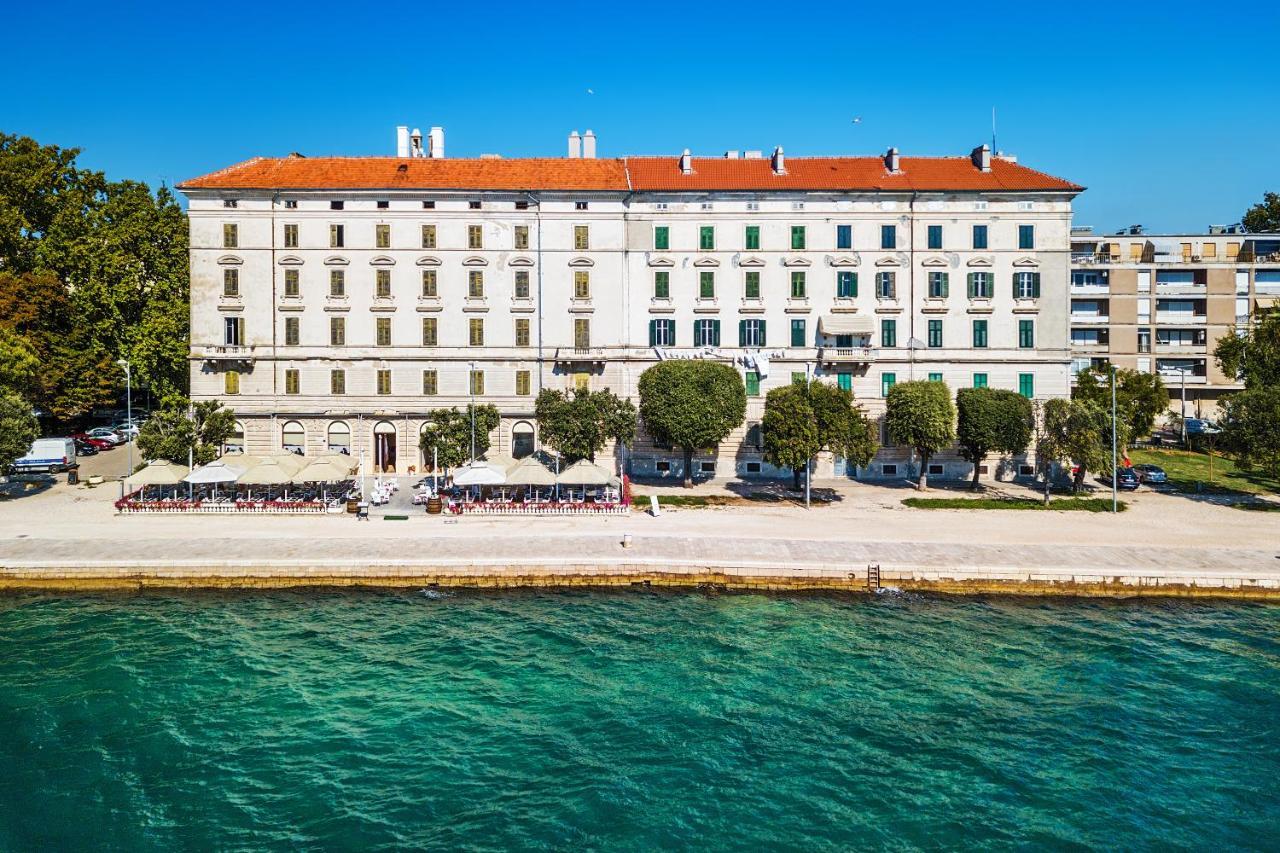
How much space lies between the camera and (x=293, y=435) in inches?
2202

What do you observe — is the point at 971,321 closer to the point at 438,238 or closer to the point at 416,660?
the point at 438,238

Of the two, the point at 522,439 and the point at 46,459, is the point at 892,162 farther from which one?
the point at 46,459

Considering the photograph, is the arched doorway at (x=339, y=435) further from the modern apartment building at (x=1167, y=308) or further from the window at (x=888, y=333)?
the modern apartment building at (x=1167, y=308)

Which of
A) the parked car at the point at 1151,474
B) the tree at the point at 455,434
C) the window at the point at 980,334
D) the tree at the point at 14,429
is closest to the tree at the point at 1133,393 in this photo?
the parked car at the point at 1151,474

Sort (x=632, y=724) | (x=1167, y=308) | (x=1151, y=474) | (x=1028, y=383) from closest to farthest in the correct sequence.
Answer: (x=632, y=724), (x=1151, y=474), (x=1028, y=383), (x=1167, y=308)

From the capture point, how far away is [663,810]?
1856 centimetres

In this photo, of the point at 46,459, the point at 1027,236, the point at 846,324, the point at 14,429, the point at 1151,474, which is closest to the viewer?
the point at 14,429

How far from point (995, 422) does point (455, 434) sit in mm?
35024

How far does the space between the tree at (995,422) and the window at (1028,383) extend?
4306 millimetres

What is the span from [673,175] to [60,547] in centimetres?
4437

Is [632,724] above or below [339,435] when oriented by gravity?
below

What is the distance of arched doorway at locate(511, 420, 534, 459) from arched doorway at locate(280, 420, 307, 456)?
14852mm

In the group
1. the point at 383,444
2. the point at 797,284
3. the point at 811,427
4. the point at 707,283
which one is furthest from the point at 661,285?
the point at 383,444

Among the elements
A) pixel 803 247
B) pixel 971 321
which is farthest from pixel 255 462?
pixel 971 321
